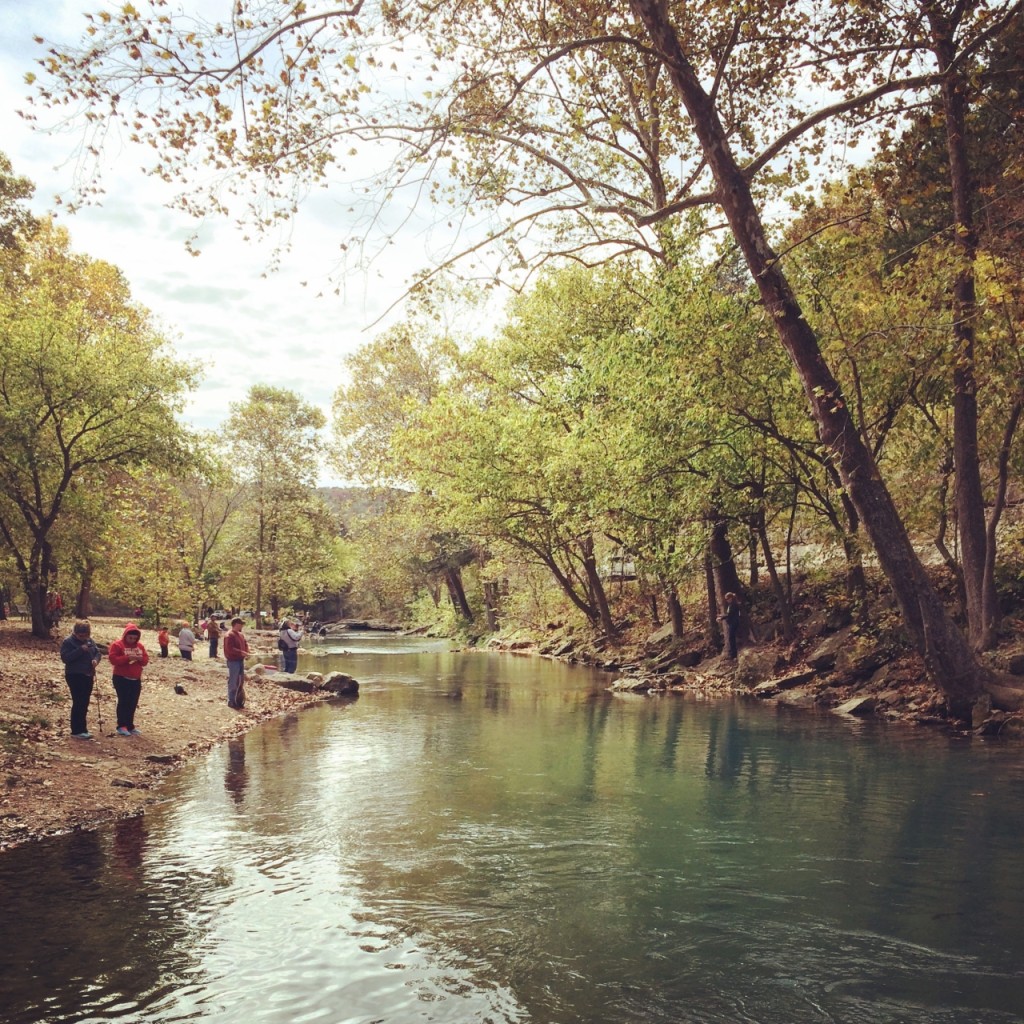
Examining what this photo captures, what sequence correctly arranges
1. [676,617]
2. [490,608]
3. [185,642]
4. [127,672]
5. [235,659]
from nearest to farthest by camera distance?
[127,672]
[235,659]
[185,642]
[676,617]
[490,608]

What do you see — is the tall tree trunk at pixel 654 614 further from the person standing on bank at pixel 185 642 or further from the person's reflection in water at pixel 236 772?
the person's reflection in water at pixel 236 772

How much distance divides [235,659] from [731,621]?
14.1m

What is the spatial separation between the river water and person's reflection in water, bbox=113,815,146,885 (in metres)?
0.06

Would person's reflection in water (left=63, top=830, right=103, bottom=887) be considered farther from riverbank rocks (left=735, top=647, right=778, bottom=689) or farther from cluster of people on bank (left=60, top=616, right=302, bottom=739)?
riverbank rocks (left=735, top=647, right=778, bottom=689)

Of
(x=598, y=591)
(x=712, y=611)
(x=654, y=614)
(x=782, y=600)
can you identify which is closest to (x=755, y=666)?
(x=782, y=600)

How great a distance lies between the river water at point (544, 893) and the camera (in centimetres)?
575

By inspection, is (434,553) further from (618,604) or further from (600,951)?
(600,951)

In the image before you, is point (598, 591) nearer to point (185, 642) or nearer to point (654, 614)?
point (654, 614)

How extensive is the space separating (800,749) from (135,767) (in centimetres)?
1099

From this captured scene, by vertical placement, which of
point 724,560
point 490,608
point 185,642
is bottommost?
point 185,642

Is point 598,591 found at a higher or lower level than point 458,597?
higher

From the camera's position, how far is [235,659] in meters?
19.7

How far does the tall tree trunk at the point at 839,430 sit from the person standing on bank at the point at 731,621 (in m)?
9.27

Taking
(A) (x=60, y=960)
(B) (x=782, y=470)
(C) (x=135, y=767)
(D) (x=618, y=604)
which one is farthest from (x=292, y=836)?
(D) (x=618, y=604)
